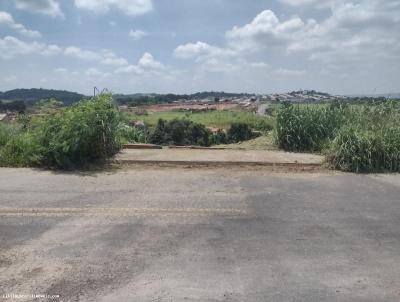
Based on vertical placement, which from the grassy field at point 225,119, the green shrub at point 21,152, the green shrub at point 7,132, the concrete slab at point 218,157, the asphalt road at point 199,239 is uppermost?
the green shrub at point 7,132

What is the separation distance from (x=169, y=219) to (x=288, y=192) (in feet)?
7.68

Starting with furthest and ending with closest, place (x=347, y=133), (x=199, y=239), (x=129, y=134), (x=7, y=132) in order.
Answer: (x=129, y=134) → (x=7, y=132) → (x=347, y=133) → (x=199, y=239)

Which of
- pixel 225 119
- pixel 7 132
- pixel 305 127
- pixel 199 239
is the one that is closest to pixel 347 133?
pixel 305 127

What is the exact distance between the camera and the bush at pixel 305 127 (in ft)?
36.7

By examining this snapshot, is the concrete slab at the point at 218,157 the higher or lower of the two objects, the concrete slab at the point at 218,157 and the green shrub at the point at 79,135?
the lower

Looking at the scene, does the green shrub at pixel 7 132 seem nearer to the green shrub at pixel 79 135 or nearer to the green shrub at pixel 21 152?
the green shrub at pixel 21 152

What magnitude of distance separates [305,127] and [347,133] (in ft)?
6.28

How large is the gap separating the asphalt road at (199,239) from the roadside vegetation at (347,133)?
1066 mm

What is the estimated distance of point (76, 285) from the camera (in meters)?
3.90

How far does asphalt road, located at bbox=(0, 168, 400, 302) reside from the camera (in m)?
3.91

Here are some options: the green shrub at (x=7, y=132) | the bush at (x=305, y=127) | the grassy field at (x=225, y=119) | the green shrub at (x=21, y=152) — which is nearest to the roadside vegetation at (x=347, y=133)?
the bush at (x=305, y=127)

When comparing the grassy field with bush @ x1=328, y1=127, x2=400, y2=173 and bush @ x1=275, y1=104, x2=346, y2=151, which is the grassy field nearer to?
bush @ x1=275, y1=104, x2=346, y2=151

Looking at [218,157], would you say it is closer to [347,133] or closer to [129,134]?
[347,133]

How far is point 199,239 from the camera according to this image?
16.5 ft
